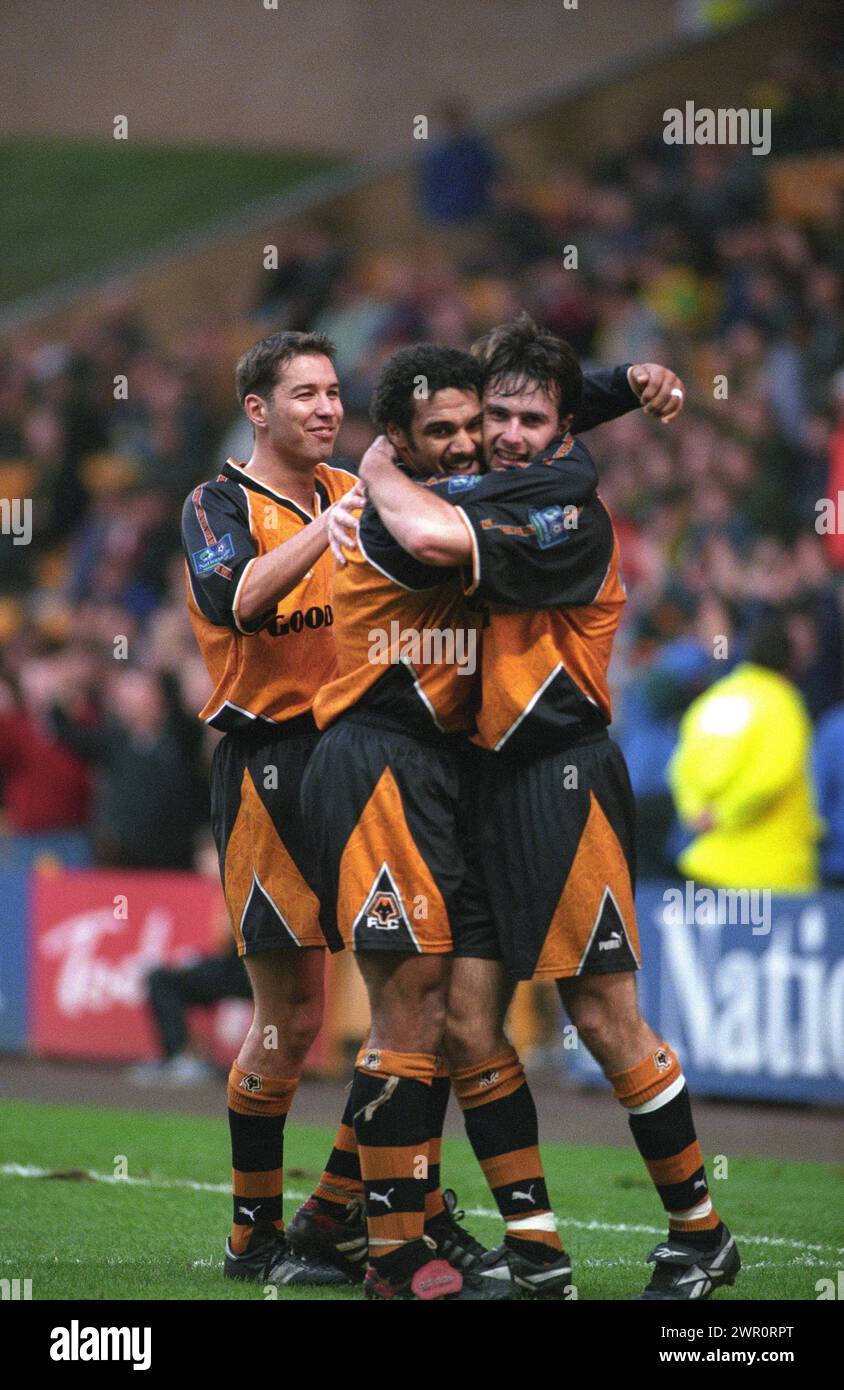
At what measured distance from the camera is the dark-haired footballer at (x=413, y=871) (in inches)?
192

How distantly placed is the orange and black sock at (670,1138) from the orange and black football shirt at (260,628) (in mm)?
1380

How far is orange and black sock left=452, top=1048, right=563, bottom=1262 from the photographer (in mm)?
5020

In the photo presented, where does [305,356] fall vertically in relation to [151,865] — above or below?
above

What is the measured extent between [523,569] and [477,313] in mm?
11709

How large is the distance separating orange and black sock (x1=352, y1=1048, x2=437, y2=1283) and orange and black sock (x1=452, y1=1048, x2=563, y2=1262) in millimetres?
214

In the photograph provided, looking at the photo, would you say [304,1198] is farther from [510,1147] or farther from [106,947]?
[106,947]

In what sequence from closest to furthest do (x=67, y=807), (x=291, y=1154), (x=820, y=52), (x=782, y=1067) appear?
(x=291, y=1154)
(x=782, y=1067)
(x=67, y=807)
(x=820, y=52)

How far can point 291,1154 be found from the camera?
8.01 meters

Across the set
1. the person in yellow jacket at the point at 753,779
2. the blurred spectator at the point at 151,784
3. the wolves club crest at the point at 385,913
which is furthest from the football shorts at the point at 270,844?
the blurred spectator at the point at 151,784

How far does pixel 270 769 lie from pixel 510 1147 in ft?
4.04

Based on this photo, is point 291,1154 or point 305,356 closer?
point 305,356

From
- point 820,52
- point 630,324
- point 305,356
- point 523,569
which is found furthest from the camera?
point 820,52

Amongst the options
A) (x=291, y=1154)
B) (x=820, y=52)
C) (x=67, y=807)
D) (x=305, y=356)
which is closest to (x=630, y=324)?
(x=820, y=52)
